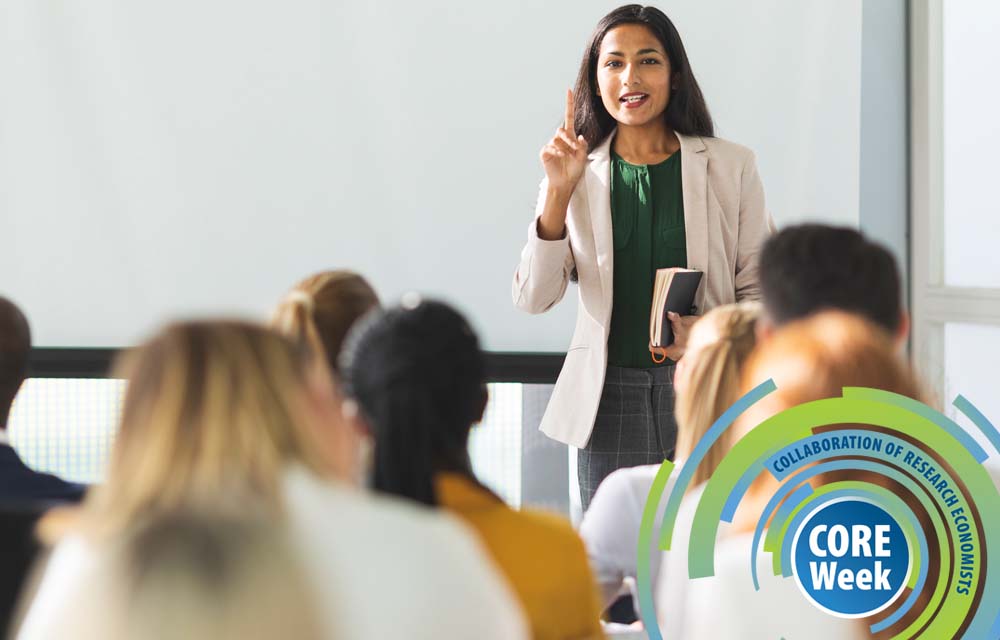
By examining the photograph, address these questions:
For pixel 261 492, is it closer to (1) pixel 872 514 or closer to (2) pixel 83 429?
(1) pixel 872 514

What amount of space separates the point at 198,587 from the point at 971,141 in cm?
328

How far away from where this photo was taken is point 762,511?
48.1 inches

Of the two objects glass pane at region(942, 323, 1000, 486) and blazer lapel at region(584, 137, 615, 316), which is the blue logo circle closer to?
blazer lapel at region(584, 137, 615, 316)

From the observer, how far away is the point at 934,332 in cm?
369

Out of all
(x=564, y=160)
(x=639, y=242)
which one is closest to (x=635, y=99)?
(x=564, y=160)

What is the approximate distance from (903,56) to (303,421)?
3.26 meters

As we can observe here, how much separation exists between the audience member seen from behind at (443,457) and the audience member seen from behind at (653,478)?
0.26 meters

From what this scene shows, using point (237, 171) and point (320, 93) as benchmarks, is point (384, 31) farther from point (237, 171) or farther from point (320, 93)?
point (237, 171)

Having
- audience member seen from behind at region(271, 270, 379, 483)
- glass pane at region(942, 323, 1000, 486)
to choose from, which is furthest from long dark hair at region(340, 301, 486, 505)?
glass pane at region(942, 323, 1000, 486)

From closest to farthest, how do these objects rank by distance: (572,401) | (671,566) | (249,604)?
(249,604), (671,566), (572,401)

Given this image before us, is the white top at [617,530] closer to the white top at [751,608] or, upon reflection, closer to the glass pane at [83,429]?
the white top at [751,608]

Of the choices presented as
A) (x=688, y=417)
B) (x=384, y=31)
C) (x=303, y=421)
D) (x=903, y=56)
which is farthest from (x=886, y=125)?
(x=303, y=421)

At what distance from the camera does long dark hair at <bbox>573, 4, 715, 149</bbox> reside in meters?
2.45

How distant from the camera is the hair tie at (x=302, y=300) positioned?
1.66m
